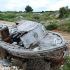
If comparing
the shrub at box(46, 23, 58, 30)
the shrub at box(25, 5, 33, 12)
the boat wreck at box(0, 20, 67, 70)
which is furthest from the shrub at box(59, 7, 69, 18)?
the boat wreck at box(0, 20, 67, 70)

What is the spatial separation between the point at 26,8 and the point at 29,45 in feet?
89.4

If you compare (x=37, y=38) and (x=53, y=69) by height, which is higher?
(x=37, y=38)

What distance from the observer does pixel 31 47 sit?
359 inches

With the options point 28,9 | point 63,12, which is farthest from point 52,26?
point 28,9

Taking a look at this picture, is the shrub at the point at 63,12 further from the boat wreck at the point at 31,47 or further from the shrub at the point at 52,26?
the boat wreck at the point at 31,47

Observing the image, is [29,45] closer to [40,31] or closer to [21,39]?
[21,39]

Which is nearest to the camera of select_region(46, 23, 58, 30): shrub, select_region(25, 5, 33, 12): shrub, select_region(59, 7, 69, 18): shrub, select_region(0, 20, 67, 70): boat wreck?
select_region(0, 20, 67, 70): boat wreck

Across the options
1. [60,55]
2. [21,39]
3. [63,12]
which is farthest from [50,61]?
[63,12]

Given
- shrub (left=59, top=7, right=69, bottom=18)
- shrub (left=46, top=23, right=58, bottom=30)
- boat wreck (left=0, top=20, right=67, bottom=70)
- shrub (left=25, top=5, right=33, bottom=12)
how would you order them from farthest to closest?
shrub (left=25, top=5, right=33, bottom=12) → shrub (left=59, top=7, right=69, bottom=18) → shrub (left=46, top=23, right=58, bottom=30) → boat wreck (left=0, top=20, right=67, bottom=70)

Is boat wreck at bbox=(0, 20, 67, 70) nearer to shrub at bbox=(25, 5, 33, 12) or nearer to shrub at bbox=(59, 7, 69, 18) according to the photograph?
shrub at bbox=(59, 7, 69, 18)

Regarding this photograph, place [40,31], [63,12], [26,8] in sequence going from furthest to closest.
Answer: [26,8]
[63,12]
[40,31]

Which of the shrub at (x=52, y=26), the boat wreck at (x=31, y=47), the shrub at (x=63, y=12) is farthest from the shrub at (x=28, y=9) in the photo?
the boat wreck at (x=31, y=47)

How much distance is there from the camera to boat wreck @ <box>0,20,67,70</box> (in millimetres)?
8883

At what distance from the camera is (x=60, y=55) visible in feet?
30.7
